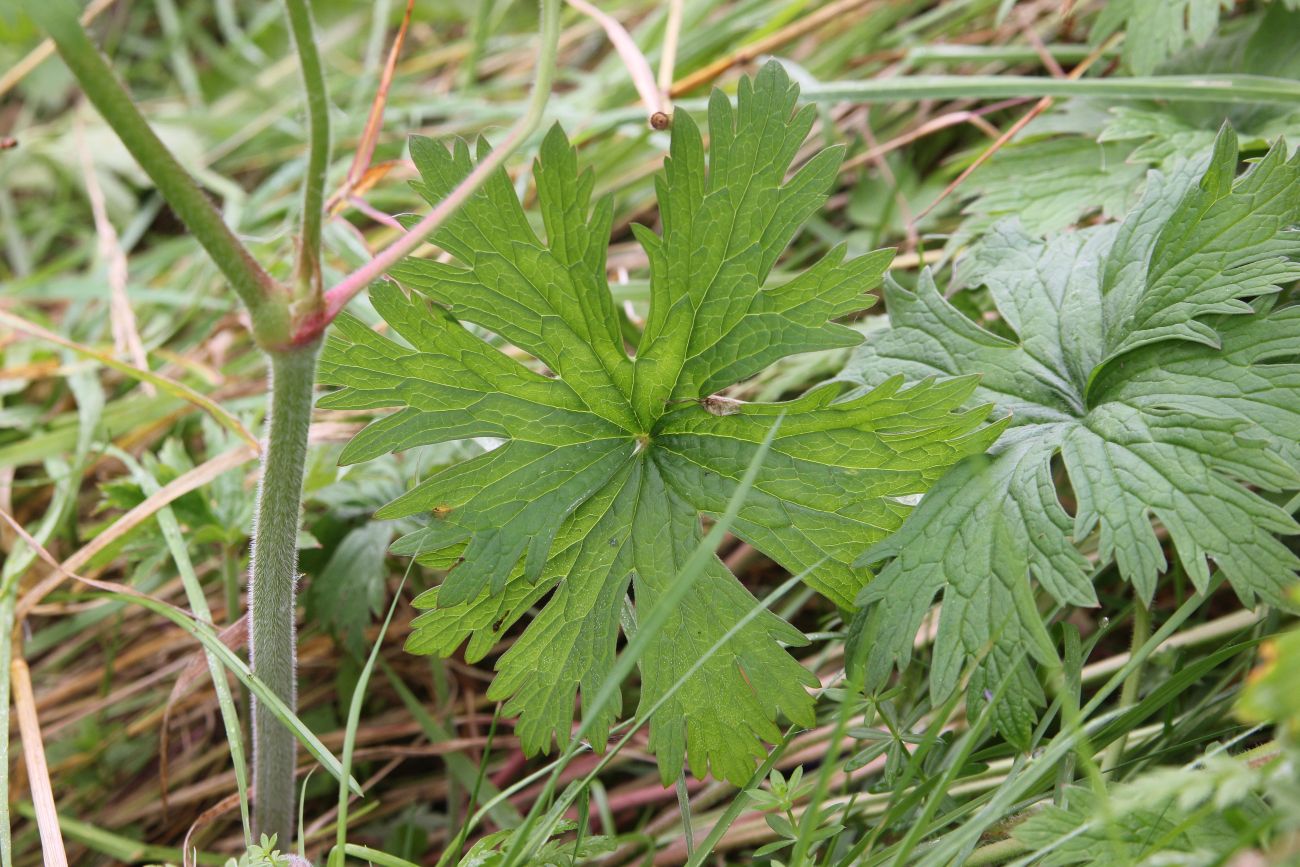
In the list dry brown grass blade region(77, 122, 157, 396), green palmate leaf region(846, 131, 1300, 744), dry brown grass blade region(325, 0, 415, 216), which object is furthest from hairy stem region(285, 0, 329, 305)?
dry brown grass blade region(77, 122, 157, 396)

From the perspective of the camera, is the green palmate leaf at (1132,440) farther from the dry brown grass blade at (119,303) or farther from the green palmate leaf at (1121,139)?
the dry brown grass blade at (119,303)

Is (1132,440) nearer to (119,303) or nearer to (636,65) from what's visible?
(636,65)

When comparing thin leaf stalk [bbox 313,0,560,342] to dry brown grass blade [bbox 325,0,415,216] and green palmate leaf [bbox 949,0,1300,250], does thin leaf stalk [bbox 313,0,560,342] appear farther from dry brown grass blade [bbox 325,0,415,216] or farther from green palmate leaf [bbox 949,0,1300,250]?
green palmate leaf [bbox 949,0,1300,250]

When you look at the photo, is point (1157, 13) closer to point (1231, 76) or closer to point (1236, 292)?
point (1231, 76)

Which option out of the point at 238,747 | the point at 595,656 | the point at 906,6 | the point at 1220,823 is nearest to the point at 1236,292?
the point at 1220,823

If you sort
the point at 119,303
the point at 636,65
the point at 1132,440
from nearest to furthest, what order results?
the point at 1132,440 → the point at 636,65 → the point at 119,303

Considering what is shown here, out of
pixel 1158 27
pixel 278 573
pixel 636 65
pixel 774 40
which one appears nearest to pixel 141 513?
pixel 278 573
